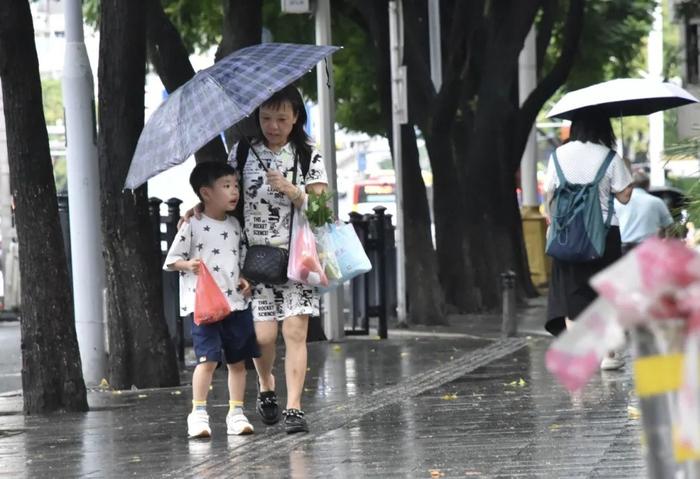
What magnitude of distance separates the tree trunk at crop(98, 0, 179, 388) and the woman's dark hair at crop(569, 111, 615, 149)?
3.20m

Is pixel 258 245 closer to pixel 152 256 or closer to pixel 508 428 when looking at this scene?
pixel 508 428

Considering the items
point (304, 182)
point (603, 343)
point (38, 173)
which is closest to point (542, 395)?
point (304, 182)

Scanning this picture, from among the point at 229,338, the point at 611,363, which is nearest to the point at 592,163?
the point at 611,363

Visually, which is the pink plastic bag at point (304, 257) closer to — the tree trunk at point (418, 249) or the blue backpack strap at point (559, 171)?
the blue backpack strap at point (559, 171)

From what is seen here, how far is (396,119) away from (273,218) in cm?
994

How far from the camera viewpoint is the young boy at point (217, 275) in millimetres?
9250

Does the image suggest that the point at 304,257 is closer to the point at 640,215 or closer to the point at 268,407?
the point at 268,407

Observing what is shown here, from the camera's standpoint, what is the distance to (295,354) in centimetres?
941

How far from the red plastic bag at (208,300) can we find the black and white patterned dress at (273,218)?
0.23 m

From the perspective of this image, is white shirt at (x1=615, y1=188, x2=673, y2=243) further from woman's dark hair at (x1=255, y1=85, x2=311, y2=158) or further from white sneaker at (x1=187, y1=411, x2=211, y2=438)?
white sneaker at (x1=187, y1=411, x2=211, y2=438)

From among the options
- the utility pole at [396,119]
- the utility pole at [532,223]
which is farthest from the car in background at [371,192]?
the utility pole at [396,119]

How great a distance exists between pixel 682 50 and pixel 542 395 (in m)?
2.69

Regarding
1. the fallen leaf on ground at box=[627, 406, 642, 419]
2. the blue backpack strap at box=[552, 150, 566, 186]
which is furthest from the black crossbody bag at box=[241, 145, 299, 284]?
the blue backpack strap at box=[552, 150, 566, 186]

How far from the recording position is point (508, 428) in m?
9.33
